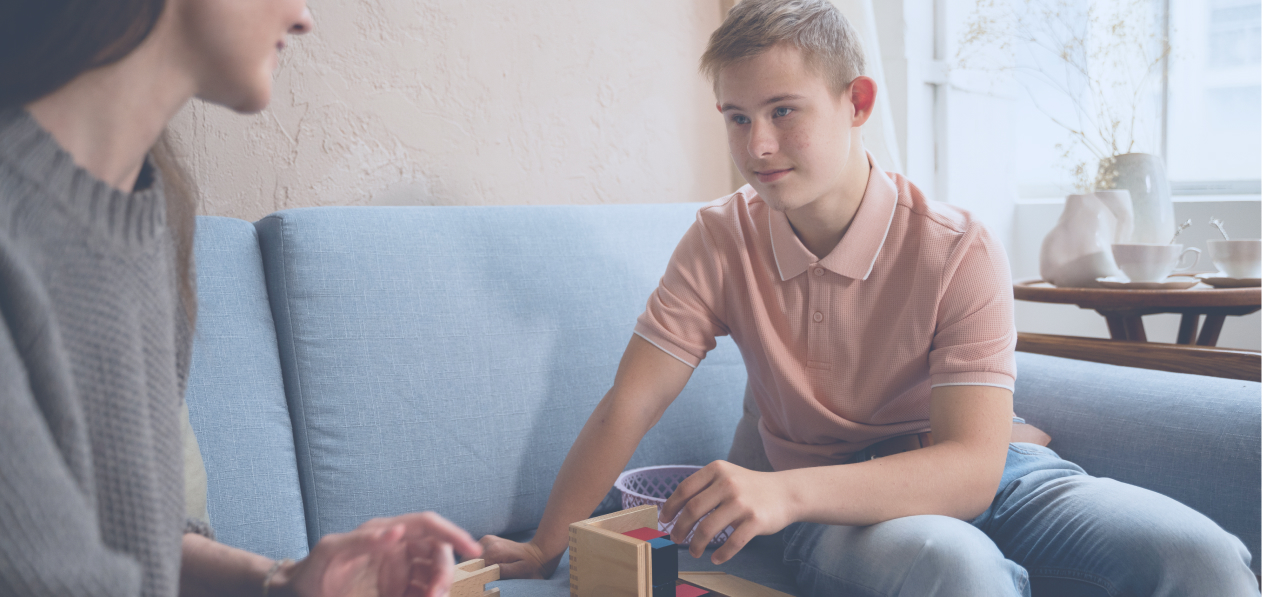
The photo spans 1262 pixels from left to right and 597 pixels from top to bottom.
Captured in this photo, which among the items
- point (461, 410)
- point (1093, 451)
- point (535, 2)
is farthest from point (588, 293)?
point (1093, 451)

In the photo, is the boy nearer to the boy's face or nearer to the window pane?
the boy's face

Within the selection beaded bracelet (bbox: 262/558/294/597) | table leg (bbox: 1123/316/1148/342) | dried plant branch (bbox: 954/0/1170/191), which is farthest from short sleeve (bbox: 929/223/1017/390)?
dried plant branch (bbox: 954/0/1170/191)

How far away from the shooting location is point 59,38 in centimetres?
45

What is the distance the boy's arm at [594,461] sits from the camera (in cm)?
110

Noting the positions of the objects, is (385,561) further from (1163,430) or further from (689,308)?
(1163,430)

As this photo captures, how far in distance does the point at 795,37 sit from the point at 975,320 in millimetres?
419

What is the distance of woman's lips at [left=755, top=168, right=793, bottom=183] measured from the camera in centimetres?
105

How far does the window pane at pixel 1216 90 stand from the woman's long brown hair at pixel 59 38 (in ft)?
7.75

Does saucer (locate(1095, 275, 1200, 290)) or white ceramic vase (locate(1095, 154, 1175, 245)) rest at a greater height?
white ceramic vase (locate(1095, 154, 1175, 245))

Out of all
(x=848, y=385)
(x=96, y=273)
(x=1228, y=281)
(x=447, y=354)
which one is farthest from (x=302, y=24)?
(x=1228, y=281)

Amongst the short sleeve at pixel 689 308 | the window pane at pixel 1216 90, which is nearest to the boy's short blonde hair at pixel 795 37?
the short sleeve at pixel 689 308

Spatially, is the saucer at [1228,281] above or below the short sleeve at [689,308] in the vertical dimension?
below

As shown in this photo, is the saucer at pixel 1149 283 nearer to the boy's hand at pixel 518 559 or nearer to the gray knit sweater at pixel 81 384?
the boy's hand at pixel 518 559

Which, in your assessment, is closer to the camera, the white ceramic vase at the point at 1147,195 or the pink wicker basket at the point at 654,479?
the pink wicker basket at the point at 654,479
